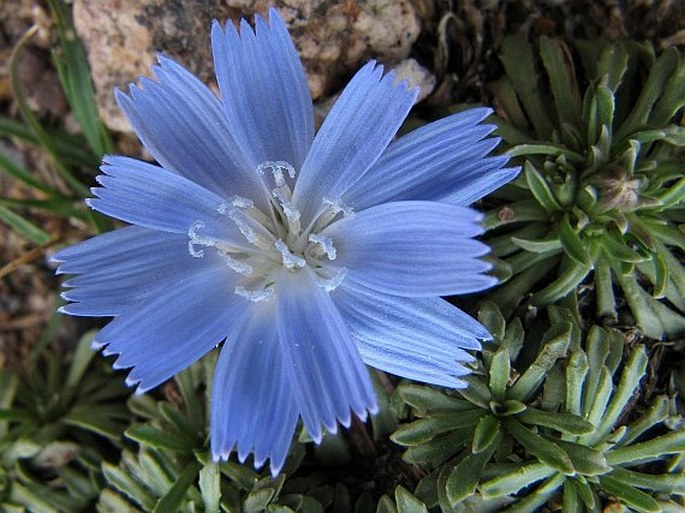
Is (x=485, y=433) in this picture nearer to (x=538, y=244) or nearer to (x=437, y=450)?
(x=437, y=450)

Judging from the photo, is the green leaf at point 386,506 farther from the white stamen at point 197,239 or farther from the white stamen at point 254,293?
the white stamen at point 197,239

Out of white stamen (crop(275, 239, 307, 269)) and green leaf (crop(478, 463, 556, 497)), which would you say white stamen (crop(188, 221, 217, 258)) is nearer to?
white stamen (crop(275, 239, 307, 269))

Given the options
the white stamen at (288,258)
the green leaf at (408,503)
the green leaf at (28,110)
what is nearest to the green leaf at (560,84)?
the white stamen at (288,258)

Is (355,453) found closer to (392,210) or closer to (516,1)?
(392,210)

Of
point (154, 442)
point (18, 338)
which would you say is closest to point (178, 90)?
point (154, 442)

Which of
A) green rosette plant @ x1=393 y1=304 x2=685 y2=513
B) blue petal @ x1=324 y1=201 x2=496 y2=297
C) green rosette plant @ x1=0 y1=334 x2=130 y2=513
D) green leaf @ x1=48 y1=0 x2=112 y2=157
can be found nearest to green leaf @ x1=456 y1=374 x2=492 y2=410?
green rosette plant @ x1=393 y1=304 x2=685 y2=513

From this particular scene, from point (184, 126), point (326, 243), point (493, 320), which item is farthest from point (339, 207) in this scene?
point (493, 320)
